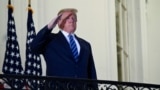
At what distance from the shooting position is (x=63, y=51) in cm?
335

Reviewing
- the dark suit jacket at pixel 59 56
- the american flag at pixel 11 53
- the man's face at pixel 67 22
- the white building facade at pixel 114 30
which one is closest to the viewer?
the dark suit jacket at pixel 59 56

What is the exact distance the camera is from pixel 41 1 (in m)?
4.45

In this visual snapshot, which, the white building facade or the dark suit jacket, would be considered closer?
the dark suit jacket

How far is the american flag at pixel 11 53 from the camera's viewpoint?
12.7 ft

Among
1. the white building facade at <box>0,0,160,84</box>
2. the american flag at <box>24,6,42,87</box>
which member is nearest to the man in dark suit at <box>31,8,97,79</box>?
the american flag at <box>24,6,42,87</box>

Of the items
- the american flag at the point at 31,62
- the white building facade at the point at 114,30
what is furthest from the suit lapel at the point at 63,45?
the white building facade at the point at 114,30

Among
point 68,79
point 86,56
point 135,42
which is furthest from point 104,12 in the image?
point 68,79

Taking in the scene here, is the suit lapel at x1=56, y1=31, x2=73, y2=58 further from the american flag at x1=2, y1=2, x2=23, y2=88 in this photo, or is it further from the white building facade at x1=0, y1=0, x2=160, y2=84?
the white building facade at x1=0, y1=0, x2=160, y2=84

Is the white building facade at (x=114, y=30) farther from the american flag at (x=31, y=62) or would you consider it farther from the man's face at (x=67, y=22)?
the man's face at (x=67, y=22)

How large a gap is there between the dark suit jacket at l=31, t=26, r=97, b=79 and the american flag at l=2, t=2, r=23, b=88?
1.99 ft

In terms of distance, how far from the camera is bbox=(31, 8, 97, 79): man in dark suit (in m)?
3.30

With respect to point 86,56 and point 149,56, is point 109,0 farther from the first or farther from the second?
point 86,56

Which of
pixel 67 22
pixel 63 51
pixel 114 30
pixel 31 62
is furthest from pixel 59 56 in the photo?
pixel 114 30

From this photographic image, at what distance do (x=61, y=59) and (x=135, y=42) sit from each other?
277cm
